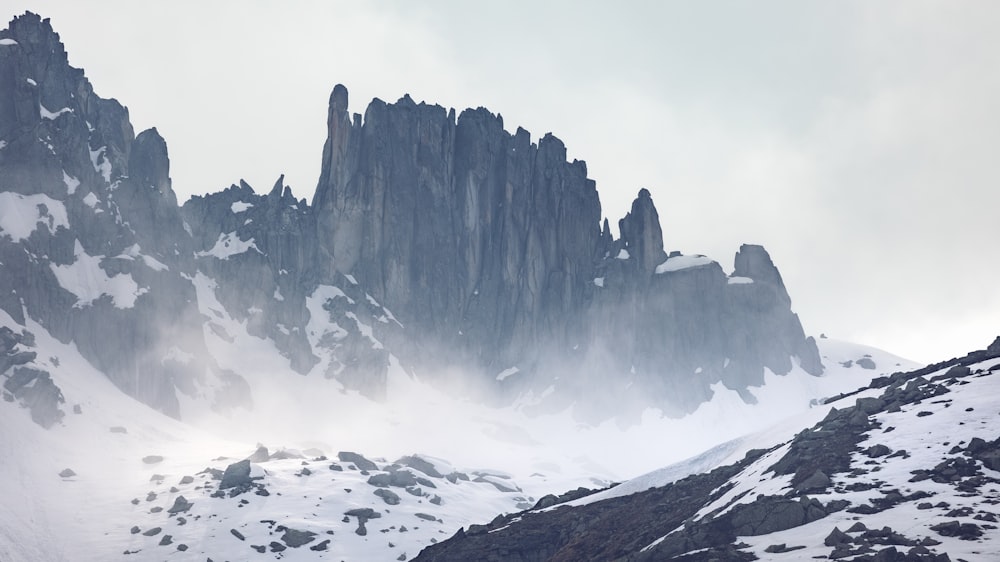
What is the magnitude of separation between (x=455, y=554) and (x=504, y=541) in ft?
17.2

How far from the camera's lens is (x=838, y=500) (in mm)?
78000

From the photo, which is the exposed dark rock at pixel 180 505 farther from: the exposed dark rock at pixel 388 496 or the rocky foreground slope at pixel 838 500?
the rocky foreground slope at pixel 838 500

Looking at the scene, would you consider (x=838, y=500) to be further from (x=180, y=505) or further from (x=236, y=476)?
(x=236, y=476)

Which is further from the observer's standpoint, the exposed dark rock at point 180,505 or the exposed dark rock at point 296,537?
the exposed dark rock at point 180,505

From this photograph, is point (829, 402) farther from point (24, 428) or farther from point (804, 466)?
point (24, 428)

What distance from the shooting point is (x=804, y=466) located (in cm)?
9025

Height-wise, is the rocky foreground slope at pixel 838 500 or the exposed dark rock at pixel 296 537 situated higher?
the exposed dark rock at pixel 296 537

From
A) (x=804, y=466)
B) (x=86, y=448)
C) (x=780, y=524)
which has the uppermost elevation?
(x=86, y=448)

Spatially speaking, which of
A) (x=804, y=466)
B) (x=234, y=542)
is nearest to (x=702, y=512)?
(x=804, y=466)

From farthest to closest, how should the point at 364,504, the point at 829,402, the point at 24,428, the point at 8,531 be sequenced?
the point at 24,428 < the point at 364,504 < the point at 8,531 < the point at 829,402

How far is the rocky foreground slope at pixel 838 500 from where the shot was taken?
224ft

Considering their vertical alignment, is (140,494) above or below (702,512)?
above

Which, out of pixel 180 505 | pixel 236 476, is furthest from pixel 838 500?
pixel 236 476

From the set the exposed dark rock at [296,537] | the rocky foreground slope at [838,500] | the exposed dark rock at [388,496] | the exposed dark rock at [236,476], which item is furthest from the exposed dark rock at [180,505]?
the rocky foreground slope at [838,500]
